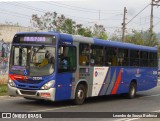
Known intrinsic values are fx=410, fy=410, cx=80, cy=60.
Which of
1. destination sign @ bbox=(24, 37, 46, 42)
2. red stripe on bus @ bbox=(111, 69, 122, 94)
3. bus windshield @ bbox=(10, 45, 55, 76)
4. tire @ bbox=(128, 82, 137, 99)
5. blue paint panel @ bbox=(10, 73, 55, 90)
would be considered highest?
destination sign @ bbox=(24, 37, 46, 42)

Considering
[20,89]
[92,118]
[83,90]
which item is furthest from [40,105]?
[92,118]

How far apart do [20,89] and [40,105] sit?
1.00 metres

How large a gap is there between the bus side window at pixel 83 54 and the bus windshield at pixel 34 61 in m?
1.64

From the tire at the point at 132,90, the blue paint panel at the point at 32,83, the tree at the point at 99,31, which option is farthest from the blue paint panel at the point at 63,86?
the tree at the point at 99,31

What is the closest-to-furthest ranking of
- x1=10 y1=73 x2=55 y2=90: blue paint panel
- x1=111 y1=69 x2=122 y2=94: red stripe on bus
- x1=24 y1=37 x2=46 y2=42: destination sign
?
x1=10 y1=73 x2=55 y2=90: blue paint panel, x1=24 y1=37 x2=46 y2=42: destination sign, x1=111 y1=69 x2=122 y2=94: red stripe on bus

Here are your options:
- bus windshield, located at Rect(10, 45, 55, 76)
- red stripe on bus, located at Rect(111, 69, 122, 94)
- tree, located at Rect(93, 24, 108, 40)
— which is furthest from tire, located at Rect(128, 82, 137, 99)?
tree, located at Rect(93, 24, 108, 40)

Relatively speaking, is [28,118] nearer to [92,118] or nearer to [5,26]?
[92,118]

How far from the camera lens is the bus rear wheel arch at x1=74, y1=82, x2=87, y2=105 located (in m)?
15.9

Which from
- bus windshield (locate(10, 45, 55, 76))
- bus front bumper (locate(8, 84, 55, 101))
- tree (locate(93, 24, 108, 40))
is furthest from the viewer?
tree (locate(93, 24, 108, 40))

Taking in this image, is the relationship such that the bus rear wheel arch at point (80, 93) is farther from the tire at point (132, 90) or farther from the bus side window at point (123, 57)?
the tire at point (132, 90)

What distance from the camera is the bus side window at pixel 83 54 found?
52.4 feet

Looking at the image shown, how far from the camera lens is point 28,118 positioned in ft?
38.9

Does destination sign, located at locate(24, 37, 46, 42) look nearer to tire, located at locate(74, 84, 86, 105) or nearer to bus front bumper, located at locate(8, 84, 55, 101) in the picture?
bus front bumper, located at locate(8, 84, 55, 101)

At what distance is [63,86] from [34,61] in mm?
1390
